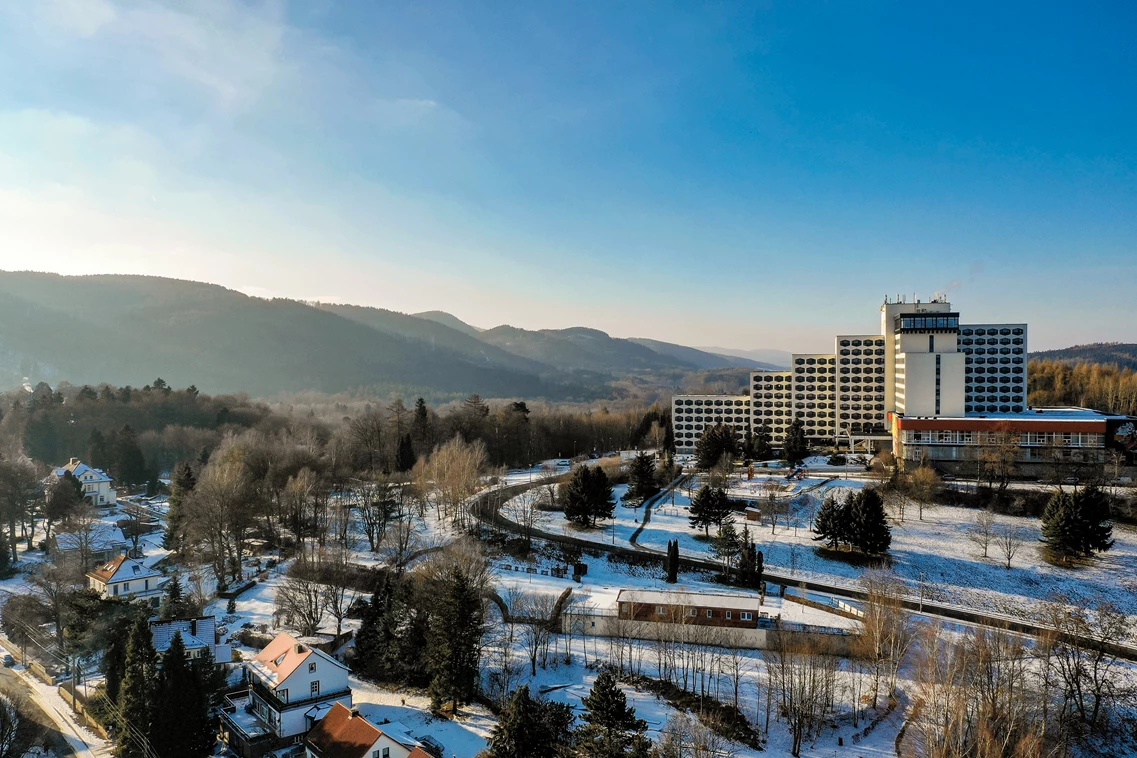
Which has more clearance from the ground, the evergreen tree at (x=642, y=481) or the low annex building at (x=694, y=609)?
the evergreen tree at (x=642, y=481)

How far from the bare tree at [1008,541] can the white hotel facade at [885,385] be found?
2035 cm

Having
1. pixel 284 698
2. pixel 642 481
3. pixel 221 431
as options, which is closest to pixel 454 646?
pixel 284 698

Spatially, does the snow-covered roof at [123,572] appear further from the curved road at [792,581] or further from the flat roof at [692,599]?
the flat roof at [692,599]

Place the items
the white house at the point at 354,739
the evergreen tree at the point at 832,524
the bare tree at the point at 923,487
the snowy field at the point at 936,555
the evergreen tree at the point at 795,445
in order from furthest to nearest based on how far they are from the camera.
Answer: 1. the evergreen tree at the point at 795,445
2. the bare tree at the point at 923,487
3. the evergreen tree at the point at 832,524
4. the snowy field at the point at 936,555
5. the white house at the point at 354,739

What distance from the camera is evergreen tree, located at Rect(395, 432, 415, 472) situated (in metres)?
62.3

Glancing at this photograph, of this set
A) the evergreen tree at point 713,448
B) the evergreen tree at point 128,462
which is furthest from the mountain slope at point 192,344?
the evergreen tree at point 713,448

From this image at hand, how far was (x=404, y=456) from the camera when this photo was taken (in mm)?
62906

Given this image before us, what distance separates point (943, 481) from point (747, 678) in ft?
103

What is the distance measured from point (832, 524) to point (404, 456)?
3916 centimetres

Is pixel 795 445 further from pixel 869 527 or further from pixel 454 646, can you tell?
pixel 454 646

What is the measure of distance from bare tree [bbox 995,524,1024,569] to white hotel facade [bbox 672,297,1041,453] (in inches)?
801

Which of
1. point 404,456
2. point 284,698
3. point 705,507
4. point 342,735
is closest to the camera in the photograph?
point 342,735

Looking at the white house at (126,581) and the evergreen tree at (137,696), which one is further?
the white house at (126,581)

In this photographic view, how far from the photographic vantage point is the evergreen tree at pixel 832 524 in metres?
42.1
